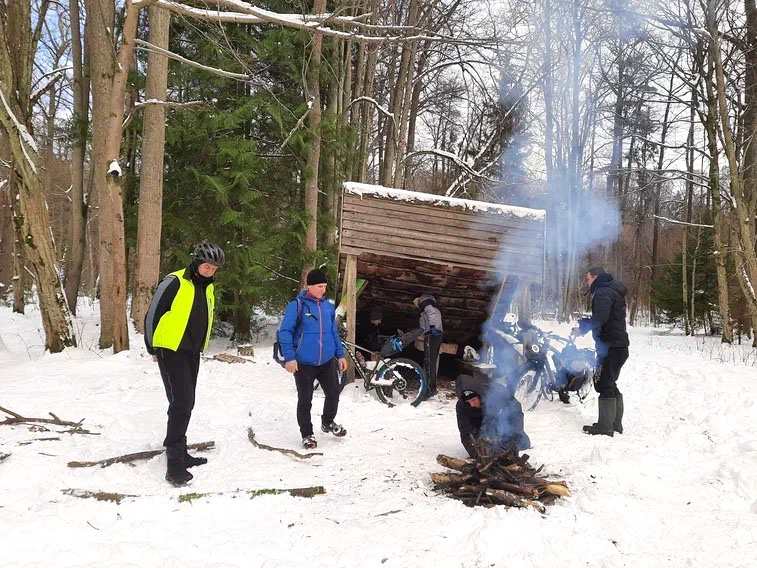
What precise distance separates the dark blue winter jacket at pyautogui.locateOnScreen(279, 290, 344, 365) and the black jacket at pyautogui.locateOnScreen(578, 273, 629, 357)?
3.10 metres

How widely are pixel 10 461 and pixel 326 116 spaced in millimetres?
9968

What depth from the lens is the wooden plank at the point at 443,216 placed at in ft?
25.0

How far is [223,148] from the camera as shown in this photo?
1024 centimetres

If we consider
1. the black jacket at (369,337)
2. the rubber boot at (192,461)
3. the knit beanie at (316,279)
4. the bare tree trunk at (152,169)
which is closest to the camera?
the rubber boot at (192,461)

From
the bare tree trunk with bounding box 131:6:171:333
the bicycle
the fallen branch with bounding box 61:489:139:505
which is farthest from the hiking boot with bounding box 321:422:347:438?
the bare tree trunk with bounding box 131:6:171:333

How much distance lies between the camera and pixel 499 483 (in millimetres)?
3746

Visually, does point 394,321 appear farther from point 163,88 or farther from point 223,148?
point 163,88

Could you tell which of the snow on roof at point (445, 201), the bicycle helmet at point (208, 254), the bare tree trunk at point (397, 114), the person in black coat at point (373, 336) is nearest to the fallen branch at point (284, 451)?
the bicycle helmet at point (208, 254)

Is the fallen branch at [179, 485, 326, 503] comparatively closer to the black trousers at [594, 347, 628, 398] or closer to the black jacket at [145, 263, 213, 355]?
the black jacket at [145, 263, 213, 355]

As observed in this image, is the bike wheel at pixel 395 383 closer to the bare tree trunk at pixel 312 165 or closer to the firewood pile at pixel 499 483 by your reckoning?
the firewood pile at pixel 499 483

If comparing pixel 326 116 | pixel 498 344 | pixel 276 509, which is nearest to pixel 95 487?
pixel 276 509

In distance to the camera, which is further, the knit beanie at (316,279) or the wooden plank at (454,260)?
the wooden plank at (454,260)

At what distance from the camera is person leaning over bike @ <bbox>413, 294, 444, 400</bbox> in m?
7.69

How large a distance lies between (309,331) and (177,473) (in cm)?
174
